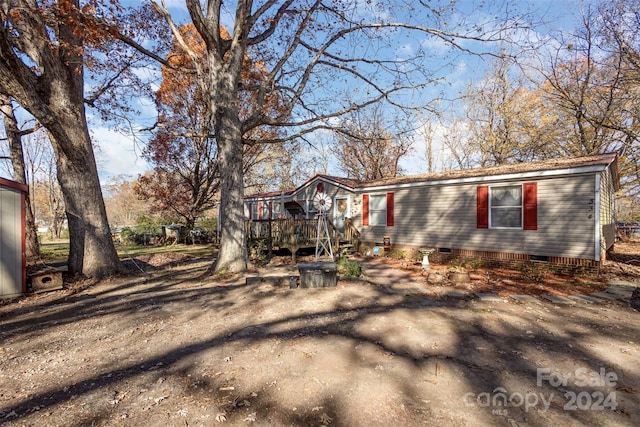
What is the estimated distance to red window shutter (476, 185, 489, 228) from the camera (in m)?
9.18

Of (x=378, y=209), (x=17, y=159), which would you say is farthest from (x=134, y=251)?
(x=378, y=209)

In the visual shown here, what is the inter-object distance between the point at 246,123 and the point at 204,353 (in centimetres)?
672

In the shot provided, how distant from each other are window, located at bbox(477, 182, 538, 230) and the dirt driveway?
331 centimetres

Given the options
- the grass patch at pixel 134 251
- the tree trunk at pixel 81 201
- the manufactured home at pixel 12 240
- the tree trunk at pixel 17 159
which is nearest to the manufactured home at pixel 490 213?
the grass patch at pixel 134 251

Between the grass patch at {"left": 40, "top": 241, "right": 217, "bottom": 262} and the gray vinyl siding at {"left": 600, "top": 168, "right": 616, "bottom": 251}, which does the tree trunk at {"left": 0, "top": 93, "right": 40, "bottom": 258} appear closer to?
the grass patch at {"left": 40, "top": 241, "right": 217, "bottom": 262}

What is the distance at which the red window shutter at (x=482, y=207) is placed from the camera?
361 inches

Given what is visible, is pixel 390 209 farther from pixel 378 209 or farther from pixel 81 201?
pixel 81 201

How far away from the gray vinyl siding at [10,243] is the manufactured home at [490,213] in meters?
6.65

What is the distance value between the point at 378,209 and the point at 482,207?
4.10 meters

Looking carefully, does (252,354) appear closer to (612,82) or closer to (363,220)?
(363,220)

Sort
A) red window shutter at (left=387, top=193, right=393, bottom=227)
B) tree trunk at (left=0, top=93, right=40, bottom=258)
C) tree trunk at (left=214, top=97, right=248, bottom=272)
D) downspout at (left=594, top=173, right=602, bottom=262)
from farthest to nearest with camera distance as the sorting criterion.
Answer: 1. red window shutter at (left=387, top=193, right=393, bottom=227)
2. tree trunk at (left=0, top=93, right=40, bottom=258)
3. tree trunk at (left=214, top=97, right=248, bottom=272)
4. downspout at (left=594, top=173, right=602, bottom=262)

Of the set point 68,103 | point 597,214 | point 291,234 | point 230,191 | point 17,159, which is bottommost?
point 291,234

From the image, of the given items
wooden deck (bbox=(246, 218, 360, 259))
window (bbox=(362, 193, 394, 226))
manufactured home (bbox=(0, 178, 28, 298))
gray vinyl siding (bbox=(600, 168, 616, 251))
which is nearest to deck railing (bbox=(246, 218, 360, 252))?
wooden deck (bbox=(246, 218, 360, 259))

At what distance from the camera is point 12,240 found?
6094 mm
